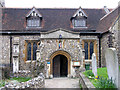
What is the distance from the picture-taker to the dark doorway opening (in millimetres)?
15966

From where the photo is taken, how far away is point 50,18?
64.0 feet

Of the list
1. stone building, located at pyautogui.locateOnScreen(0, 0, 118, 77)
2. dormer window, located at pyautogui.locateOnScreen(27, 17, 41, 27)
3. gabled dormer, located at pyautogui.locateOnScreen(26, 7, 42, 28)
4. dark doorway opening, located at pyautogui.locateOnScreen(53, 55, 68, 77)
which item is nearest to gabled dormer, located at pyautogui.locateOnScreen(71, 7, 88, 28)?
stone building, located at pyautogui.locateOnScreen(0, 0, 118, 77)

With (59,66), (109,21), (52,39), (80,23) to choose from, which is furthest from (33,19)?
(109,21)

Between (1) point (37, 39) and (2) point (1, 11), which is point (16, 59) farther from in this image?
(2) point (1, 11)

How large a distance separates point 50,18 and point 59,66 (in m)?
7.20

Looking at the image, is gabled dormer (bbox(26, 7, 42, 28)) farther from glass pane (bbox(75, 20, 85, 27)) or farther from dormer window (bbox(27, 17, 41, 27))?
glass pane (bbox(75, 20, 85, 27))

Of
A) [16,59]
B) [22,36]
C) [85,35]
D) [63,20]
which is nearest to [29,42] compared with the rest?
[22,36]

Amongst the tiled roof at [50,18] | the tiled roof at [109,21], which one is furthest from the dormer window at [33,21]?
the tiled roof at [109,21]

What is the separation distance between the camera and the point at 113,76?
6.85m

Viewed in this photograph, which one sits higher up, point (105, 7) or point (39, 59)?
point (105, 7)

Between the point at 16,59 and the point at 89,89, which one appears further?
the point at 16,59

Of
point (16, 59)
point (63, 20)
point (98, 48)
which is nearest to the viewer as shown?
point (16, 59)

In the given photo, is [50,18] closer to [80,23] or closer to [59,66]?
[80,23]

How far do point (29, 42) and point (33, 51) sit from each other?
4.04ft
